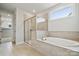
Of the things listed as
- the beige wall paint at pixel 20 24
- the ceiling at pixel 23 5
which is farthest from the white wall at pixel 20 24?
the ceiling at pixel 23 5

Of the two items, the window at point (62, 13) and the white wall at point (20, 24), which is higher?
the window at point (62, 13)

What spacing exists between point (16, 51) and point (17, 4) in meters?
1.00

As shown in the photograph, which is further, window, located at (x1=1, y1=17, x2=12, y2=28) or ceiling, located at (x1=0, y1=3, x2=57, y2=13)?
window, located at (x1=1, y1=17, x2=12, y2=28)

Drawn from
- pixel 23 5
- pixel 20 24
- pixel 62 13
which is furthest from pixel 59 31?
pixel 23 5

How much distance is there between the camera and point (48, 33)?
2631 mm

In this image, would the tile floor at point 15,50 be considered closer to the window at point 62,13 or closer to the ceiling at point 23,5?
the ceiling at point 23,5

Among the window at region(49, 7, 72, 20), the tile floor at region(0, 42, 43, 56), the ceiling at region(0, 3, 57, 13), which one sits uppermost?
the ceiling at region(0, 3, 57, 13)

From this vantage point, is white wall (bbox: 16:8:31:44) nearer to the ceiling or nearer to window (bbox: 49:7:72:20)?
the ceiling

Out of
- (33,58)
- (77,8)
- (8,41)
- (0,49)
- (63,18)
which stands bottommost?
(33,58)

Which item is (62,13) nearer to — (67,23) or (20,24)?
(67,23)

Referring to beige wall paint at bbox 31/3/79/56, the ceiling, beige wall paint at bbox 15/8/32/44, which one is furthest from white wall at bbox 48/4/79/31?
beige wall paint at bbox 15/8/32/44

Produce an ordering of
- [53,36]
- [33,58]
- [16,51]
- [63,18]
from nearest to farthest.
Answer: [33,58] → [16,51] → [63,18] → [53,36]

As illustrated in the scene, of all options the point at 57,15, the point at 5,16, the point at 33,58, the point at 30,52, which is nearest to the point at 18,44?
the point at 30,52

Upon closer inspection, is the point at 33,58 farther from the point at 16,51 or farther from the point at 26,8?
the point at 26,8
